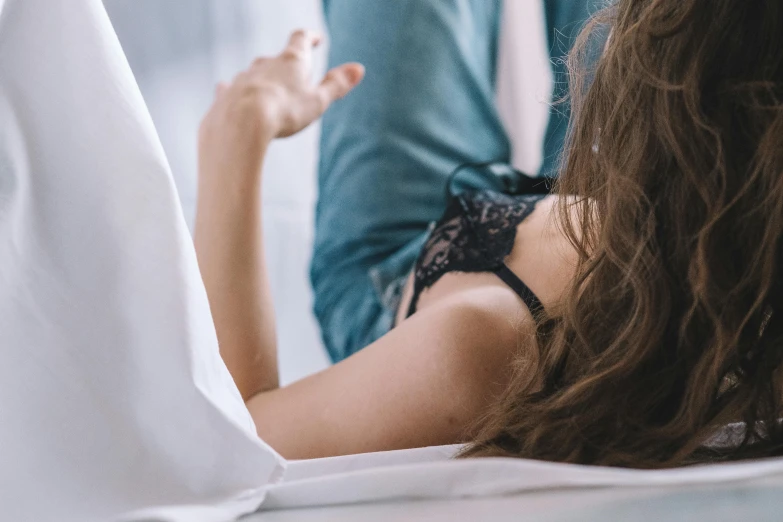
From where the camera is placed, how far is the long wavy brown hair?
0.49 meters

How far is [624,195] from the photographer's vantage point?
54cm

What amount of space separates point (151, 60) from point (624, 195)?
94 cm

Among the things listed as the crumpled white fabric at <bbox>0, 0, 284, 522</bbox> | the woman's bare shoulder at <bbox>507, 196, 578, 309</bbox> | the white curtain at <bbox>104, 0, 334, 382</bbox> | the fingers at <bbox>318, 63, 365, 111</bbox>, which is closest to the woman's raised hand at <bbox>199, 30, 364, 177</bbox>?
the fingers at <bbox>318, 63, 365, 111</bbox>

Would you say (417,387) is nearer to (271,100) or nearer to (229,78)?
(271,100)

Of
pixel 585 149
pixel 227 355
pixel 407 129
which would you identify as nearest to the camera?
pixel 585 149

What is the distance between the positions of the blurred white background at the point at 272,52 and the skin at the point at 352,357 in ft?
0.72

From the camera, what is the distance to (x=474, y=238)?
0.89 meters

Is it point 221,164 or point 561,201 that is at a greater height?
point 221,164

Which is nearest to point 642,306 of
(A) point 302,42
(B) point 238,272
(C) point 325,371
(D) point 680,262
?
(D) point 680,262

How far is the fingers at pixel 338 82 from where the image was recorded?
109cm

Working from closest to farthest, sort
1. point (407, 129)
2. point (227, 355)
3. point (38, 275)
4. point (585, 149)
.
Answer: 1. point (38, 275)
2. point (585, 149)
3. point (227, 355)
4. point (407, 129)

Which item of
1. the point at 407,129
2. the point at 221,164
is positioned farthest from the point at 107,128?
the point at 407,129

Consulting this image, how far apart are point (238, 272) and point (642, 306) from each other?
53 centimetres

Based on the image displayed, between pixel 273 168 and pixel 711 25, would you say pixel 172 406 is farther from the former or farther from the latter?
pixel 273 168
